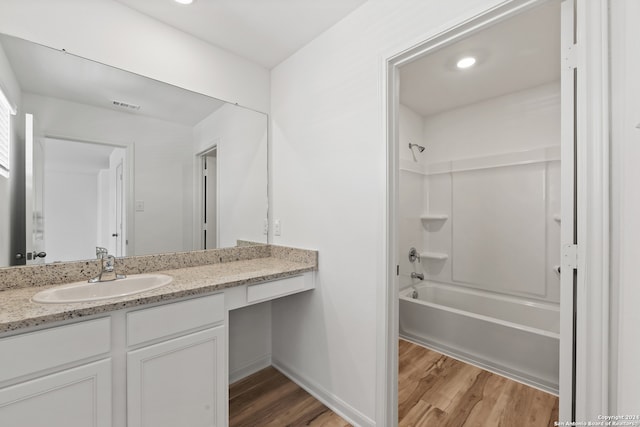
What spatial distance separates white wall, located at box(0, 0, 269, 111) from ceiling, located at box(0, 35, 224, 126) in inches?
1.7

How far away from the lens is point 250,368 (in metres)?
2.13

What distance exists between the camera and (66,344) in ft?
3.29

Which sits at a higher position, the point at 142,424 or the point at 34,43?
the point at 34,43

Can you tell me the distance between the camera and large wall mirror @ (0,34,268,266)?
4.42ft

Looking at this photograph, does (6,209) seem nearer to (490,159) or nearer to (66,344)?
(66,344)

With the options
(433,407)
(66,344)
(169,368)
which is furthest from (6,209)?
Answer: (433,407)

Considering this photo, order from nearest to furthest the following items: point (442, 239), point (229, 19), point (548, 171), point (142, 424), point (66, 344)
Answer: point (66, 344), point (142, 424), point (229, 19), point (548, 171), point (442, 239)

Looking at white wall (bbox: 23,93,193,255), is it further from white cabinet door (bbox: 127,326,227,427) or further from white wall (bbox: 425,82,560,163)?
white wall (bbox: 425,82,560,163)

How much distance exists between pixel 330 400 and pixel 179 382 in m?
0.97

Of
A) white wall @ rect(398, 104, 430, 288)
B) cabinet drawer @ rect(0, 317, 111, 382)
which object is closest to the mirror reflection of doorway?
cabinet drawer @ rect(0, 317, 111, 382)

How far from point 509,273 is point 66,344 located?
3283 millimetres

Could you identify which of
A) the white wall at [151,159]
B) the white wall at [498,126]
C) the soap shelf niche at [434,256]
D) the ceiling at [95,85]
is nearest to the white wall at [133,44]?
the ceiling at [95,85]

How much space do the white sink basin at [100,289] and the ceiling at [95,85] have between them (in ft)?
3.31

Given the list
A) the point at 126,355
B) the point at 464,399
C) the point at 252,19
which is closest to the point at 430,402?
the point at 464,399
